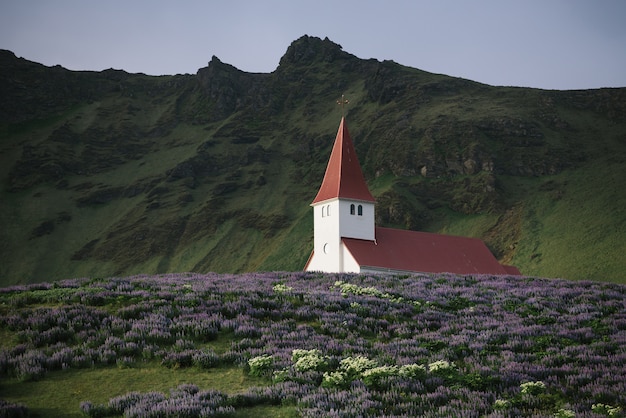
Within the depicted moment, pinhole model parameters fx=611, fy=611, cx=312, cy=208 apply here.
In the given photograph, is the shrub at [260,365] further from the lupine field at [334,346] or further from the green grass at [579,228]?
the green grass at [579,228]

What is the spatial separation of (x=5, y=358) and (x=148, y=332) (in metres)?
3.99

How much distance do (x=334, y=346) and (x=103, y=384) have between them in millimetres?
6628

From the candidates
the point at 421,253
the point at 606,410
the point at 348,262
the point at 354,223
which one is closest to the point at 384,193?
the point at 354,223

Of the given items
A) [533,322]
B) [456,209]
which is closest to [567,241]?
[456,209]

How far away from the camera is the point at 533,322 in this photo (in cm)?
2239

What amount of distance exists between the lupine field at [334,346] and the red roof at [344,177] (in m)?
46.2

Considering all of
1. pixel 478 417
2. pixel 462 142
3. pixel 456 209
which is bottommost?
pixel 478 417

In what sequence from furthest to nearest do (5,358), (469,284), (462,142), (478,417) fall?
(462,142) → (469,284) → (5,358) → (478,417)

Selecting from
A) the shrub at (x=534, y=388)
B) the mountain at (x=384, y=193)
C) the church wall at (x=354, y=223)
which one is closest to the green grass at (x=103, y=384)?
the shrub at (x=534, y=388)

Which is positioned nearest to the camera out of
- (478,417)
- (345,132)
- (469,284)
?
(478,417)

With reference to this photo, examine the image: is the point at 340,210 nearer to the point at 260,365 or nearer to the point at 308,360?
the point at 308,360

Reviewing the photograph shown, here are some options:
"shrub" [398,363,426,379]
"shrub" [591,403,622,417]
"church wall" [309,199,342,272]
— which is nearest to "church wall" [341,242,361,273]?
"church wall" [309,199,342,272]

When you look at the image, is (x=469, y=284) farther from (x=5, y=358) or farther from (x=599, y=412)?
(x=5, y=358)

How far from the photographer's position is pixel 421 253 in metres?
72.0
